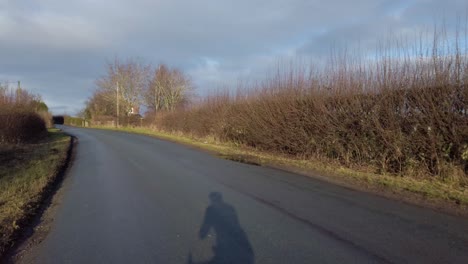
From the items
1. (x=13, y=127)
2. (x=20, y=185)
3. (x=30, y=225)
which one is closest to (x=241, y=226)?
(x=30, y=225)

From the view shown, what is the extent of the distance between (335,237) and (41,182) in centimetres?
814

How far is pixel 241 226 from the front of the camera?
574 cm

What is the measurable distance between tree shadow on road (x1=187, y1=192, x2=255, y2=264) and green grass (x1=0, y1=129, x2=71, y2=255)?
2980mm

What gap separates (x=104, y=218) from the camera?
251 inches

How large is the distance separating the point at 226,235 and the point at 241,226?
1.62 ft

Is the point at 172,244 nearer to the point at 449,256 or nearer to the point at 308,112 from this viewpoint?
the point at 449,256

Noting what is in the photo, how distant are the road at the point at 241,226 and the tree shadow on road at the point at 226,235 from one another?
1 centimetres

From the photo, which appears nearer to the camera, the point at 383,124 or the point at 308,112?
the point at 383,124

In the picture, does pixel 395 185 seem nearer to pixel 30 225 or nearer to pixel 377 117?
pixel 377 117

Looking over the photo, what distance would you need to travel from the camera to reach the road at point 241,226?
181 inches

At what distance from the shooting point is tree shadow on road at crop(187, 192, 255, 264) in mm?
4457

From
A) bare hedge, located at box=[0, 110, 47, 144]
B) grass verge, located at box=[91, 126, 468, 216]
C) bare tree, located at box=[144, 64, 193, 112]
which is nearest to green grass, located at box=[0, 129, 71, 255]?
bare hedge, located at box=[0, 110, 47, 144]

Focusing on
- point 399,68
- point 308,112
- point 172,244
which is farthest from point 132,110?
point 172,244

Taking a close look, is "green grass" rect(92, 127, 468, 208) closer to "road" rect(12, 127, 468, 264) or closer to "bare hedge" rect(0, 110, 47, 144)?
"road" rect(12, 127, 468, 264)
